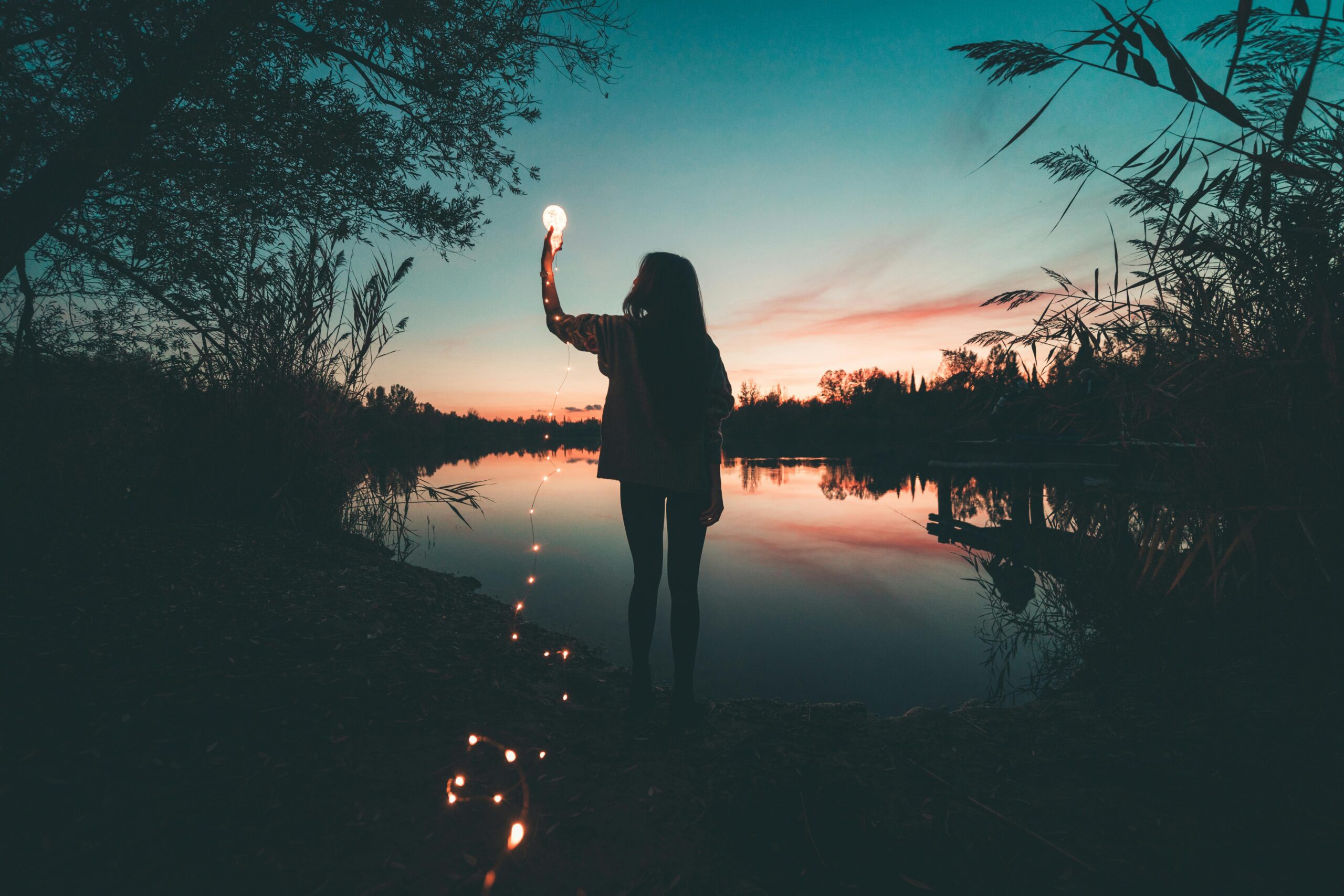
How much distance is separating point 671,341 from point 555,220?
1.05 meters

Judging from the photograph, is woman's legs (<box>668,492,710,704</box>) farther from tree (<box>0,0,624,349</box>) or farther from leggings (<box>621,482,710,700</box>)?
tree (<box>0,0,624,349</box>)

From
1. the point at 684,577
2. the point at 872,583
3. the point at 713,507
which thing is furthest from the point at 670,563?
the point at 872,583

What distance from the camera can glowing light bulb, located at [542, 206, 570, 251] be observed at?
2.86m

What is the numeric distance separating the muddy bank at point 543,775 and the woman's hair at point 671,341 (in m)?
1.61

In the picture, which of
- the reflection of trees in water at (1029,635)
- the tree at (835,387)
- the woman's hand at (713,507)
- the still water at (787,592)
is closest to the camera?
the woman's hand at (713,507)

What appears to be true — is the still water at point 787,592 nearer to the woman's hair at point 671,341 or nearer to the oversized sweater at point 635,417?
the oversized sweater at point 635,417

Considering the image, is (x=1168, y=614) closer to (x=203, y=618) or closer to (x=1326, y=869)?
(x=1326, y=869)

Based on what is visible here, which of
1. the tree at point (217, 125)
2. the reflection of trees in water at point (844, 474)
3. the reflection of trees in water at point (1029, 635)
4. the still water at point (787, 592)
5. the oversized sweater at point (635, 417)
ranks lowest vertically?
the still water at point (787, 592)

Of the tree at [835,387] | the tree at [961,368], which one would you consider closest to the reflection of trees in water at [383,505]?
the tree at [961,368]

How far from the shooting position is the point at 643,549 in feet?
8.38

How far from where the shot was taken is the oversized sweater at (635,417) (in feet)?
8.26

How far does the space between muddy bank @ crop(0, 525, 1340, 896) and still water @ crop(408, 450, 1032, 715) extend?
1.51 m

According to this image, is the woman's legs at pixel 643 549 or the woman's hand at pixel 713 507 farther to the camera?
the woman's hand at pixel 713 507

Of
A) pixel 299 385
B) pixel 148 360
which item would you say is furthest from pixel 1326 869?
pixel 148 360
